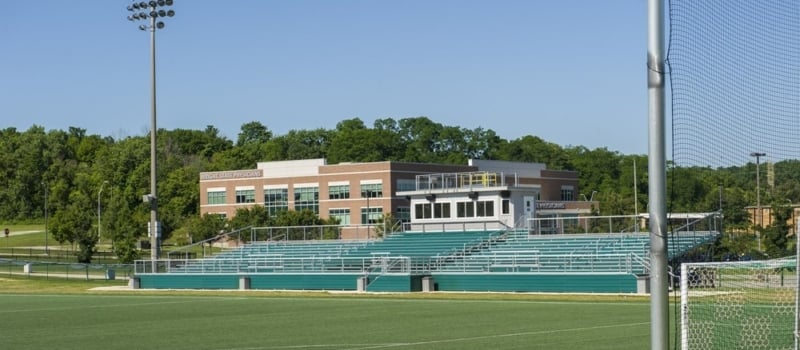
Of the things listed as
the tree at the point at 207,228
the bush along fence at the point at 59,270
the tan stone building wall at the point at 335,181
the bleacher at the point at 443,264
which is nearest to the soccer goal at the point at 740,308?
the bleacher at the point at 443,264

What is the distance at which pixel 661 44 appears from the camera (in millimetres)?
9469

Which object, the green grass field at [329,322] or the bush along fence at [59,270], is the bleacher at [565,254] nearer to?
the green grass field at [329,322]

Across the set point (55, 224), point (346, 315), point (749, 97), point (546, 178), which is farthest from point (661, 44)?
point (546, 178)

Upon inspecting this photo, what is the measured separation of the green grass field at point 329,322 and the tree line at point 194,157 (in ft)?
218

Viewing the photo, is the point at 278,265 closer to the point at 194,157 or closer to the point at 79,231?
the point at 79,231

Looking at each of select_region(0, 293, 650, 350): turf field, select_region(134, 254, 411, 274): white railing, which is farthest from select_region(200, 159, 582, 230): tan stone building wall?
select_region(0, 293, 650, 350): turf field

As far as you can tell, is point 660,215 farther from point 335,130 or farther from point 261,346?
point 335,130

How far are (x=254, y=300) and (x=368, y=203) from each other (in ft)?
189

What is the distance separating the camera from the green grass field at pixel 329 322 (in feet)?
63.7

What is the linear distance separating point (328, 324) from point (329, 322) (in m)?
0.64

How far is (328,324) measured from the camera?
24109mm

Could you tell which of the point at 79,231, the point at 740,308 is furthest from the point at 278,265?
the point at 79,231

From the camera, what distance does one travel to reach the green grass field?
19406mm

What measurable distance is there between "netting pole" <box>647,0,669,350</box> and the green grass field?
824cm
